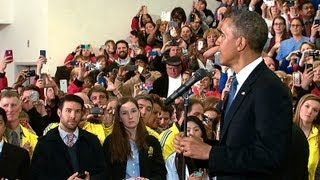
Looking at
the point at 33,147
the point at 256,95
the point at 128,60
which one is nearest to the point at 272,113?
the point at 256,95

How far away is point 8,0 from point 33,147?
766cm

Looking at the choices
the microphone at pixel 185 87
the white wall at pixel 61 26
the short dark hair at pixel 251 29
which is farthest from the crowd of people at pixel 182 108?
the white wall at pixel 61 26

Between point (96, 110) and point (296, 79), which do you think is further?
point (296, 79)

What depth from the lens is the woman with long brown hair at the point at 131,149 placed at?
5754 millimetres

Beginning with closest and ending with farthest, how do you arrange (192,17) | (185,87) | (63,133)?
1. (185,87)
2. (63,133)
3. (192,17)

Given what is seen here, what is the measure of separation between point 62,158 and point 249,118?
268cm

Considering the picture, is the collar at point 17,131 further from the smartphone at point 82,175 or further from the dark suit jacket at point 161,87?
Result: the dark suit jacket at point 161,87

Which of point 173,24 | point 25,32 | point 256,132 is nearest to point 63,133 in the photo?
point 256,132

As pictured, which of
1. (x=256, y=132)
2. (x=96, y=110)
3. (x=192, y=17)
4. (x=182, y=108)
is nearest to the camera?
(x=256, y=132)

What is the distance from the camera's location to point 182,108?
7062mm

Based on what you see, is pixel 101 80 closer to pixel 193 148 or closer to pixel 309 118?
pixel 309 118

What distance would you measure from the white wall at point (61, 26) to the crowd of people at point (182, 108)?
1.14ft

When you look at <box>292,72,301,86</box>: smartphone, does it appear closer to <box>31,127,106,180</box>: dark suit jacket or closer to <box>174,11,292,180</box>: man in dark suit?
<box>31,127,106,180</box>: dark suit jacket

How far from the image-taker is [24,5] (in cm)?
1319
